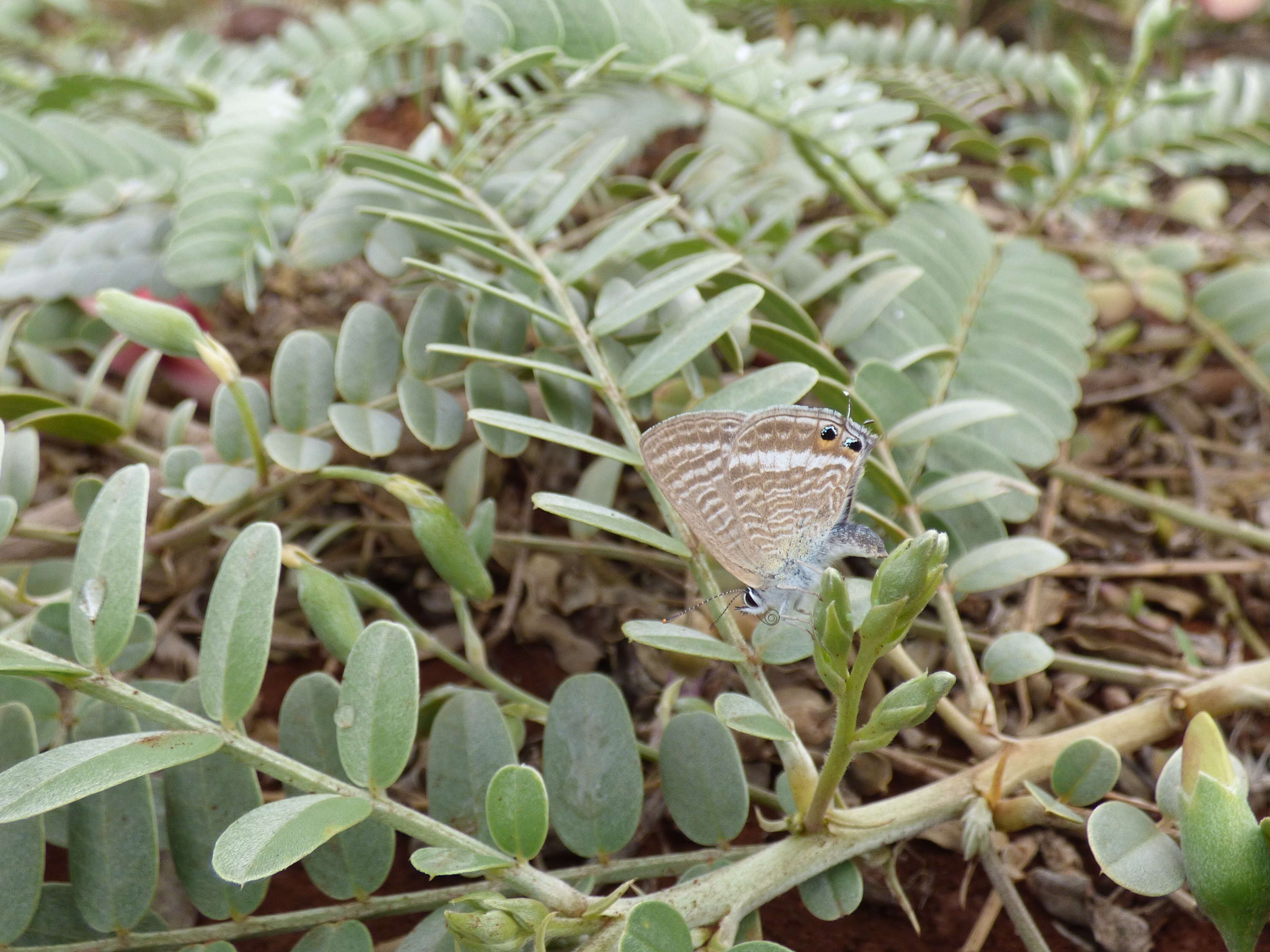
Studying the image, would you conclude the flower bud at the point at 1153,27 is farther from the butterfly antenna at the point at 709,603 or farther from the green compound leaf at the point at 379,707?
the green compound leaf at the point at 379,707

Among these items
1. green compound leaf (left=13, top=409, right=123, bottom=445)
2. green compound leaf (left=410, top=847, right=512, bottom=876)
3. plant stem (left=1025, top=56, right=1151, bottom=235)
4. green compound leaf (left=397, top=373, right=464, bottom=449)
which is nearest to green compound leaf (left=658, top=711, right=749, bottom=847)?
green compound leaf (left=410, top=847, right=512, bottom=876)

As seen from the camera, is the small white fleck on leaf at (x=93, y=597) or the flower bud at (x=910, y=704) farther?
the small white fleck on leaf at (x=93, y=597)

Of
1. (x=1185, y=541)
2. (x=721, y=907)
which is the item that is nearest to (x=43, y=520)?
(x=721, y=907)

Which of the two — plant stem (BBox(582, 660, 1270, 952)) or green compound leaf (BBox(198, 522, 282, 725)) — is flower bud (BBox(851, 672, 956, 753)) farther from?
green compound leaf (BBox(198, 522, 282, 725))

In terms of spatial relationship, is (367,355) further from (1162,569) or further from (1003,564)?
(1162,569)

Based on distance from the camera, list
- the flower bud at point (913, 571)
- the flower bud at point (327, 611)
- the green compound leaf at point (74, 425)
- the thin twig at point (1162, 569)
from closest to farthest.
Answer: the flower bud at point (913, 571), the flower bud at point (327, 611), the green compound leaf at point (74, 425), the thin twig at point (1162, 569)

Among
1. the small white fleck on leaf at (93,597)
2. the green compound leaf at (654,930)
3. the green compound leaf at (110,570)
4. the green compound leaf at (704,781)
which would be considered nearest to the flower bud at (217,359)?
the green compound leaf at (110,570)

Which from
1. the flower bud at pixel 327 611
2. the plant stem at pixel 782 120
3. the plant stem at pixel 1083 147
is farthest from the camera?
the plant stem at pixel 1083 147
